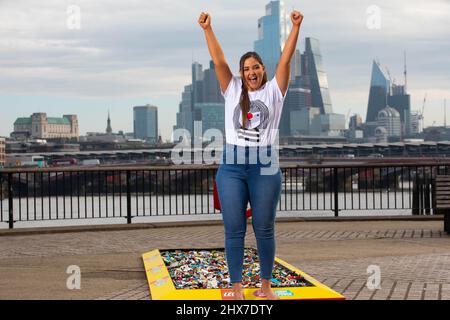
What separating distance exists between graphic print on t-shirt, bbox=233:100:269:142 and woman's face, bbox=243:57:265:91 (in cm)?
15

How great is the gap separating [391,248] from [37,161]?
229 ft

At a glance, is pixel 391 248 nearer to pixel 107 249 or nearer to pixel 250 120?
pixel 107 249

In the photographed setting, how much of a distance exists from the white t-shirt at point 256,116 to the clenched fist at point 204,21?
0.50 metres

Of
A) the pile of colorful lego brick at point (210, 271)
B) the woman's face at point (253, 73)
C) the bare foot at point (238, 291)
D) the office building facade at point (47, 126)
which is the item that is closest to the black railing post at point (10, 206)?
the pile of colorful lego brick at point (210, 271)

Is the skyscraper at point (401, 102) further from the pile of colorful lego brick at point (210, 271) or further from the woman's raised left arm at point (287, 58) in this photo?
the woman's raised left arm at point (287, 58)

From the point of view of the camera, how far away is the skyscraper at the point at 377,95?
142m

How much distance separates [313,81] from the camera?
82.5 meters

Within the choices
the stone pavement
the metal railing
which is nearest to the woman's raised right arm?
the stone pavement

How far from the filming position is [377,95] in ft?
524

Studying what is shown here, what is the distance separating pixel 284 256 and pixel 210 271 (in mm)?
2081

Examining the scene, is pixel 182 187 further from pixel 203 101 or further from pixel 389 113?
pixel 389 113

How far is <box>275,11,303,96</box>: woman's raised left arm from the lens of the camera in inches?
208
